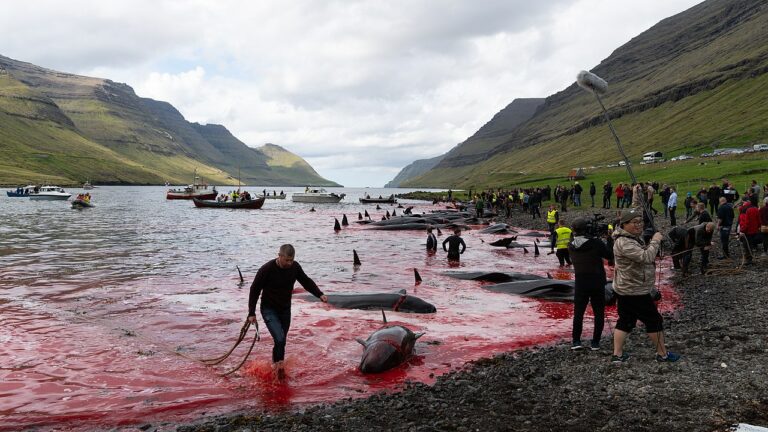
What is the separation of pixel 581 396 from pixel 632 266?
7.33 feet

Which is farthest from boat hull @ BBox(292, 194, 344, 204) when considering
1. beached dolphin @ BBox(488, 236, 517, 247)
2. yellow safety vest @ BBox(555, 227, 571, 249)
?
yellow safety vest @ BBox(555, 227, 571, 249)

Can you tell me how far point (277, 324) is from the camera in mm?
9508

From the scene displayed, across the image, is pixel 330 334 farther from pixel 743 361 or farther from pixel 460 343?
pixel 743 361

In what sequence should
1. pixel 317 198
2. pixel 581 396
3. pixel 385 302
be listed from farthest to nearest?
1. pixel 317 198
2. pixel 385 302
3. pixel 581 396

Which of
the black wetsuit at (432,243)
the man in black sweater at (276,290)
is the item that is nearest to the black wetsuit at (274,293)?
the man in black sweater at (276,290)

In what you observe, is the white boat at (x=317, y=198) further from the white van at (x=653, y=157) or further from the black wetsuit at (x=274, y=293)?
the black wetsuit at (x=274, y=293)

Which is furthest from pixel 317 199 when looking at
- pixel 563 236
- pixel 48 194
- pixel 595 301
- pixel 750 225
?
pixel 595 301

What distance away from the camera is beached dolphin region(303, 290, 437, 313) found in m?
15.8

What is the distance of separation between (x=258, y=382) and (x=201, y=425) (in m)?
2.21

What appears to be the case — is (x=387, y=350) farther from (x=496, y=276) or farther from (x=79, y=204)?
(x=79, y=204)

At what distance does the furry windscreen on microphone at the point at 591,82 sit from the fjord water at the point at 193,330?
5.91 metres

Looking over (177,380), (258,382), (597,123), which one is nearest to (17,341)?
(177,380)

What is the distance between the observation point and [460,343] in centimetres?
1250

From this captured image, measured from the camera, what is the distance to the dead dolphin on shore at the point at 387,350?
10367 millimetres
